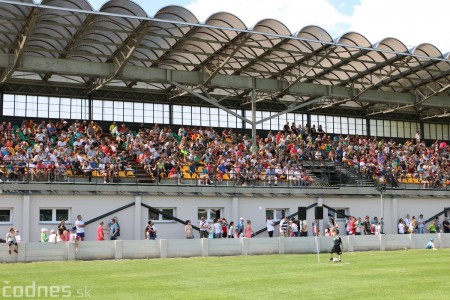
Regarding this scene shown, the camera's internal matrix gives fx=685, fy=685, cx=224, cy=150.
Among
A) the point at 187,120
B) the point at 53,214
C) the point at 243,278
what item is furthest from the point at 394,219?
the point at 243,278

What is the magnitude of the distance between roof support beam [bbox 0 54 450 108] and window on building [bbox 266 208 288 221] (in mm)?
9751

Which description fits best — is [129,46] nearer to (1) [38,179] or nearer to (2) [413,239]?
(1) [38,179]

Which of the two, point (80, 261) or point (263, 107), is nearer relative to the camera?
point (80, 261)

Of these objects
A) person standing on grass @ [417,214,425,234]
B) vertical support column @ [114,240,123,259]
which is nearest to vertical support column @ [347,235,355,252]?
person standing on grass @ [417,214,425,234]

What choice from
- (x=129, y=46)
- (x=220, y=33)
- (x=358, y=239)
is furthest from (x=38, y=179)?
(x=358, y=239)

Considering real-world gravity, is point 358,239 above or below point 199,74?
below

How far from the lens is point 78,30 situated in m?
36.3

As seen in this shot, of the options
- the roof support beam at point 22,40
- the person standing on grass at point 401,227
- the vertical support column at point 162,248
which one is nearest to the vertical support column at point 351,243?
the person standing on grass at point 401,227

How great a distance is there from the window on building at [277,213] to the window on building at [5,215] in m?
14.6

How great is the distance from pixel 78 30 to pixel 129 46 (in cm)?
347

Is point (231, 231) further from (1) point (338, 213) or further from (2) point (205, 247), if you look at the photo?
(1) point (338, 213)

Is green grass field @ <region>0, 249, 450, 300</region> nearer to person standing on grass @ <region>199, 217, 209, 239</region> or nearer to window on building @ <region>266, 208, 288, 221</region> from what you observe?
person standing on grass @ <region>199, 217, 209, 239</region>

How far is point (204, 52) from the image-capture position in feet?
136

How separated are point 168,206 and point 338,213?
36.8 feet
